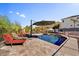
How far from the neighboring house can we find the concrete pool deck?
0.62ft

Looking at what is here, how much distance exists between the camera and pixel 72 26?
4.40 metres

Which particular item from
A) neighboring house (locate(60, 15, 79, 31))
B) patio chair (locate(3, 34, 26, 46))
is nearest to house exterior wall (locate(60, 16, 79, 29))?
neighboring house (locate(60, 15, 79, 31))

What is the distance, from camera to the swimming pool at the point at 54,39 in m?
4.34

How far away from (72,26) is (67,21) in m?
0.13

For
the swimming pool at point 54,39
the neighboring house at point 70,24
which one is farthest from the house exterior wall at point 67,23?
the swimming pool at point 54,39

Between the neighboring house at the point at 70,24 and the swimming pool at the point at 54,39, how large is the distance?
0.51ft

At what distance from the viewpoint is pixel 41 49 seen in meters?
4.34

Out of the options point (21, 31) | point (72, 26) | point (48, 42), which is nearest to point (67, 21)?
point (72, 26)

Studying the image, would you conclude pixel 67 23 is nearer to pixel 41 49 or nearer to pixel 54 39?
pixel 54 39

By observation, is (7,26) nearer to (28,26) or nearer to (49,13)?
(28,26)

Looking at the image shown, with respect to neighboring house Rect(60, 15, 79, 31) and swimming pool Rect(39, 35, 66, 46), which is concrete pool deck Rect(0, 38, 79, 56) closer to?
swimming pool Rect(39, 35, 66, 46)

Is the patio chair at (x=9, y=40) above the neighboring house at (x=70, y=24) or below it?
below

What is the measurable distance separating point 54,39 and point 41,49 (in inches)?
10.3

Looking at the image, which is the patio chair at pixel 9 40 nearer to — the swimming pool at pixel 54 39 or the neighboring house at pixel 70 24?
the swimming pool at pixel 54 39
